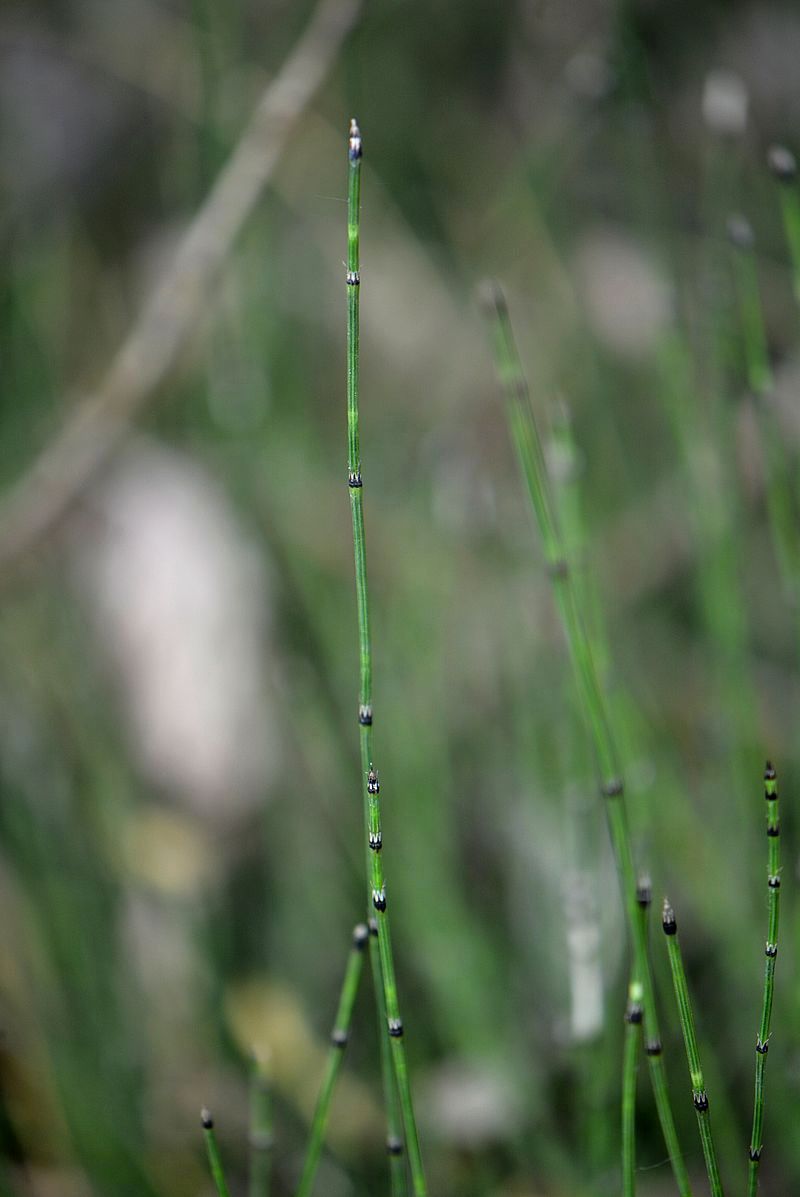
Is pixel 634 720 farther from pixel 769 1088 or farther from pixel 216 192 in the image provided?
pixel 216 192

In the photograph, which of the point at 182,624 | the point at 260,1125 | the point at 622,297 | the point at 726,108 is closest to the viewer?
the point at 260,1125

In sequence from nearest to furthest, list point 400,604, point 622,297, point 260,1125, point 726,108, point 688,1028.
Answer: point 688,1028, point 260,1125, point 726,108, point 400,604, point 622,297

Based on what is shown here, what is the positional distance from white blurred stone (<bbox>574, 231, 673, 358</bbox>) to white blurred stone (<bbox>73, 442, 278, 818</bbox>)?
0.40 meters

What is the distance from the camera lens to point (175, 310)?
80 centimetres

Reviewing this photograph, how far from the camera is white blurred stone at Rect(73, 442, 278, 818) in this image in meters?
0.83

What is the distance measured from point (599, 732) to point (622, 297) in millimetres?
773

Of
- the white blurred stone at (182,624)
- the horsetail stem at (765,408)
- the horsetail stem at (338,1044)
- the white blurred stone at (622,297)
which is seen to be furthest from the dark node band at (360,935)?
the white blurred stone at (622,297)

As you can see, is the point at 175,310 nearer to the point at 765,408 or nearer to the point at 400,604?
the point at 400,604

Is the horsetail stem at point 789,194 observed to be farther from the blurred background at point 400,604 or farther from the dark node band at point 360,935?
the dark node band at point 360,935

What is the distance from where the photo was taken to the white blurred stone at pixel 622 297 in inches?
42.6

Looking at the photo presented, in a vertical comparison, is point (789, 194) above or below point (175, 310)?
below

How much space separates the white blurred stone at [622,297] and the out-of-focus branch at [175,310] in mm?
395

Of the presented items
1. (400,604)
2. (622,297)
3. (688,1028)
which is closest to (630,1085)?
(688,1028)

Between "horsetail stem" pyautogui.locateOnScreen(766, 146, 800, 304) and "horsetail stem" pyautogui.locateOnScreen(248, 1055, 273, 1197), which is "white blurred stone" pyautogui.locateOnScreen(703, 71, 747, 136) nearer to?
"horsetail stem" pyautogui.locateOnScreen(766, 146, 800, 304)
